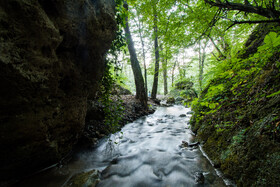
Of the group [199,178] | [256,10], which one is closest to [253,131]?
[199,178]

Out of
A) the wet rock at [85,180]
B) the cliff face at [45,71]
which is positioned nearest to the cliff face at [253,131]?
the wet rock at [85,180]

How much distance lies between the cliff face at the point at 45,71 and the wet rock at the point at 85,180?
0.69 meters

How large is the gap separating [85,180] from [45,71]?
6.29 feet

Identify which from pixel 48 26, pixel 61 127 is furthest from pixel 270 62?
pixel 61 127

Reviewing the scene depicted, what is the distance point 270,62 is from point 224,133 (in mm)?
1830

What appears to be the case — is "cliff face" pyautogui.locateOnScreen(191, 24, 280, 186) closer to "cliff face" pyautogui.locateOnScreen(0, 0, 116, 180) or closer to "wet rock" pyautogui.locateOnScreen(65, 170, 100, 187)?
"wet rock" pyautogui.locateOnScreen(65, 170, 100, 187)

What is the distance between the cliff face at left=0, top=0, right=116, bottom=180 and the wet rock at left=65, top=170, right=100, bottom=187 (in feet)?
2.27

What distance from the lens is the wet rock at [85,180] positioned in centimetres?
207

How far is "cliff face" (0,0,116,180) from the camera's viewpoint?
143 centimetres

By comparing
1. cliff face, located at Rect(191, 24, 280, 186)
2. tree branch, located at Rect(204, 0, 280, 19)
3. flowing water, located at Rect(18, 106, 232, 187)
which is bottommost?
flowing water, located at Rect(18, 106, 232, 187)

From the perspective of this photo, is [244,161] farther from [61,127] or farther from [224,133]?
[61,127]

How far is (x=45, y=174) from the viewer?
7.56 ft

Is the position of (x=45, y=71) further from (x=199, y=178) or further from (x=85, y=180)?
(x=199, y=178)

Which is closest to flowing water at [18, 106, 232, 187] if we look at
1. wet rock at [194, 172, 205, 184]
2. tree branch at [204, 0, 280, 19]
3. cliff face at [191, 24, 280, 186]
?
wet rock at [194, 172, 205, 184]
